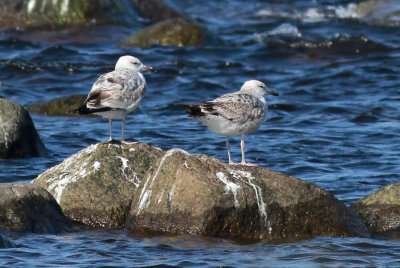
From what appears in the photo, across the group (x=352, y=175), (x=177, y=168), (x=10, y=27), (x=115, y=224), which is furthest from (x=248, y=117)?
(x=10, y=27)

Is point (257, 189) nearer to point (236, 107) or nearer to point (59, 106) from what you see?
point (236, 107)

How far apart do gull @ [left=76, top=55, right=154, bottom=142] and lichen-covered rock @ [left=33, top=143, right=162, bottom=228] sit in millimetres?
498

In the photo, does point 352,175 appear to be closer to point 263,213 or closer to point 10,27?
point 263,213

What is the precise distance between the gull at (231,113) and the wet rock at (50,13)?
13.2 m

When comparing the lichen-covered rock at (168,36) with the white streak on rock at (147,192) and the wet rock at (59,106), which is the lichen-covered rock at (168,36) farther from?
the white streak on rock at (147,192)

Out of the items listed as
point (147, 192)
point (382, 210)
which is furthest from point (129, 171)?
point (382, 210)

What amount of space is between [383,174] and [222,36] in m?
11.0

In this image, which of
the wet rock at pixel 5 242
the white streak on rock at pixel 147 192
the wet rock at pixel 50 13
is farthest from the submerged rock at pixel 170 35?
the wet rock at pixel 5 242

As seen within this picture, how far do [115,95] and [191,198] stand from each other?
5.29 ft

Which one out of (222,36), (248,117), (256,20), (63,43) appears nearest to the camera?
(248,117)

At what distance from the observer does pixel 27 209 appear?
8750 millimetres

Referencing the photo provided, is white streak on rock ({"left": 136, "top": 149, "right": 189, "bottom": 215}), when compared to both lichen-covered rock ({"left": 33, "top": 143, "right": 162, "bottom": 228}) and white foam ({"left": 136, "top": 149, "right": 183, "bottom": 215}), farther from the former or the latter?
lichen-covered rock ({"left": 33, "top": 143, "right": 162, "bottom": 228})

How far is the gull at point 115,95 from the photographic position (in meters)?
9.16

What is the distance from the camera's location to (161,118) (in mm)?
15664
